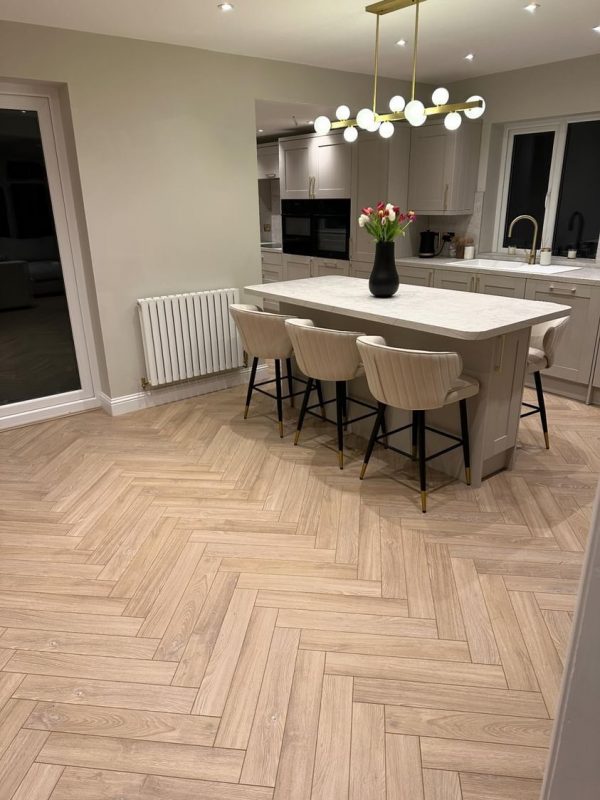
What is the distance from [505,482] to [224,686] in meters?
2.10

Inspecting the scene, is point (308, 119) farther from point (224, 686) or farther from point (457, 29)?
point (224, 686)

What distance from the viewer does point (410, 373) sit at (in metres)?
2.78

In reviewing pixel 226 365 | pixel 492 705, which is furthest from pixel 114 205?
pixel 492 705

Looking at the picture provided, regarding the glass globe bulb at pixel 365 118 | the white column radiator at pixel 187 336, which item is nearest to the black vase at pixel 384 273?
the glass globe bulb at pixel 365 118

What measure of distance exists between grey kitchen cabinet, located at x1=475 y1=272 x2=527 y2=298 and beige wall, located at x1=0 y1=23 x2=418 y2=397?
204cm

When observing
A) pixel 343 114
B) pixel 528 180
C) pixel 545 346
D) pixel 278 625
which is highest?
pixel 343 114

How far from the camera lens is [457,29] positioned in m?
3.78

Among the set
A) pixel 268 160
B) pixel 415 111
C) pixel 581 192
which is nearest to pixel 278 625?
pixel 415 111

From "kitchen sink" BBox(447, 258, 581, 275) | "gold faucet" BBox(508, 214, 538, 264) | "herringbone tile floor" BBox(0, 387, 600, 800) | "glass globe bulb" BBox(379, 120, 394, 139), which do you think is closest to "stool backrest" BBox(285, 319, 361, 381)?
"herringbone tile floor" BBox(0, 387, 600, 800)

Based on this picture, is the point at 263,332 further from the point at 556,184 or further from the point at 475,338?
the point at 556,184

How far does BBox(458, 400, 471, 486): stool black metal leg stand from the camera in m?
3.06

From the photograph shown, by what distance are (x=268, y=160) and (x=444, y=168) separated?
310 cm

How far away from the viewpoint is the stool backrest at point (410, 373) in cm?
271

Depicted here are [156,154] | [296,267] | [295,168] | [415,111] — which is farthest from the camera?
[296,267]
